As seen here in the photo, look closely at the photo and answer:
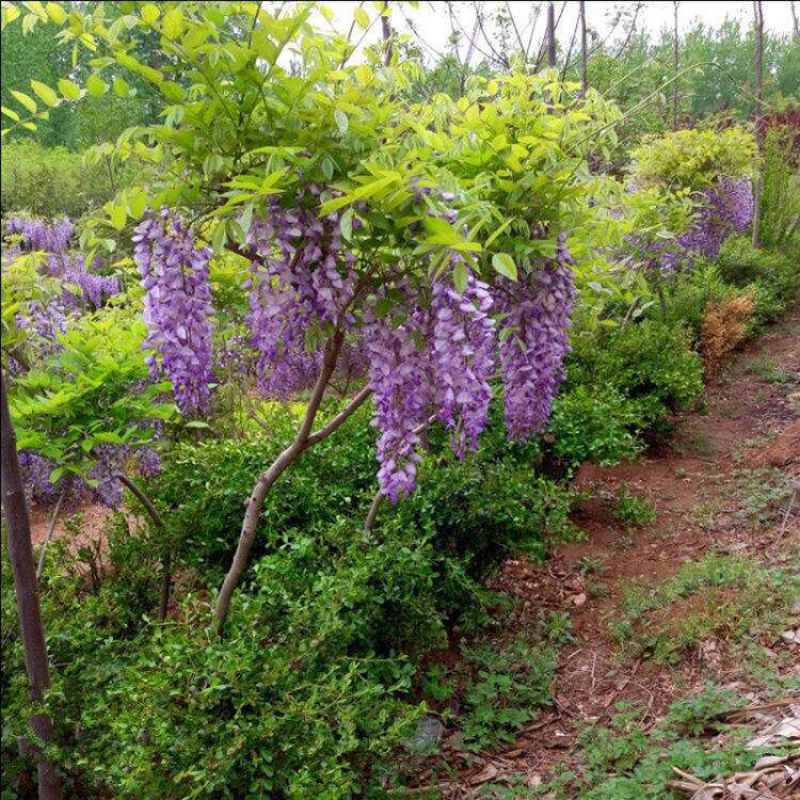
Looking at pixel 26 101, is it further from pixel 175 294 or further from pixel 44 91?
pixel 175 294

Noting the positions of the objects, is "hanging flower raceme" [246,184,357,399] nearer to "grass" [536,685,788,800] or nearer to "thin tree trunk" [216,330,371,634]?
"thin tree trunk" [216,330,371,634]

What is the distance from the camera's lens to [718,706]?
270 centimetres

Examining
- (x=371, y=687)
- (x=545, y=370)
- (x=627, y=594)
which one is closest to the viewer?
(x=371, y=687)

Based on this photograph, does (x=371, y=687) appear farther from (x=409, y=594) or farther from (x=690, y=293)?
(x=690, y=293)

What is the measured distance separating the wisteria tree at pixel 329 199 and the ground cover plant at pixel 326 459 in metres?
0.01

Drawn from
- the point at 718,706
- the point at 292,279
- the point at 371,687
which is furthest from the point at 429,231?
the point at 718,706

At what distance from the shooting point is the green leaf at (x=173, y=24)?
Answer: 1.85 metres

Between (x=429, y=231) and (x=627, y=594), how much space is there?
2447 mm

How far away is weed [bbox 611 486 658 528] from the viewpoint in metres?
4.64

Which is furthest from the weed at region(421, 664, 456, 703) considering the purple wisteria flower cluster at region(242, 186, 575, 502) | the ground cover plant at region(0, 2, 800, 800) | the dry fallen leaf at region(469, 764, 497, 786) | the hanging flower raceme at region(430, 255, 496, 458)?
the hanging flower raceme at region(430, 255, 496, 458)

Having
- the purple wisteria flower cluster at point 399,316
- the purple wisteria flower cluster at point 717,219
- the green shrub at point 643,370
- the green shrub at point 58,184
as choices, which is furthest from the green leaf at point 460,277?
the green shrub at point 58,184

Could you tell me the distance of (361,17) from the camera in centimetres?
209

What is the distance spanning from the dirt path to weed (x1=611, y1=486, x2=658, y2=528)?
0.04m

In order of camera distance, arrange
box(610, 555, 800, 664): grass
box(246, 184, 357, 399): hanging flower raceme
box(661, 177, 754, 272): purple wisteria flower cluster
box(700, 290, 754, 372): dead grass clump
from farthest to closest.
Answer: box(661, 177, 754, 272): purple wisteria flower cluster, box(700, 290, 754, 372): dead grass clump, box(610, 555, 800, 664): grass, box(246, 184, 357, 399): hanging flower raceme
